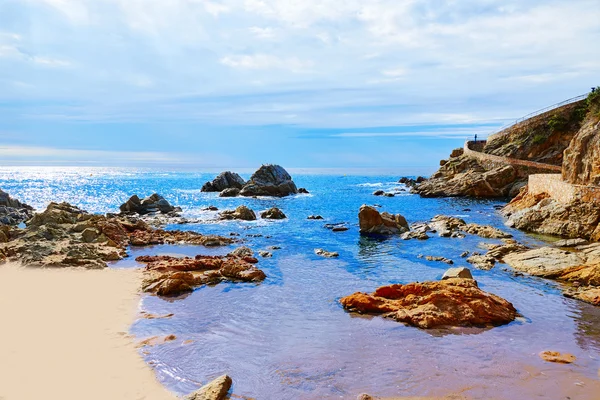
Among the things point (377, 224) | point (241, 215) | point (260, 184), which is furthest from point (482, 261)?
point (260, 184)

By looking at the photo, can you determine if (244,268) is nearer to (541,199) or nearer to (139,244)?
(139,244)

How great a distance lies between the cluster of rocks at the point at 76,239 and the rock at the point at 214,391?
626 inches

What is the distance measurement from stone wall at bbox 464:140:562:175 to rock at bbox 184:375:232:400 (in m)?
64.4

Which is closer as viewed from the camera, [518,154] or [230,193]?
[518,154]

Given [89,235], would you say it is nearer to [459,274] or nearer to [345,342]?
[345,342]

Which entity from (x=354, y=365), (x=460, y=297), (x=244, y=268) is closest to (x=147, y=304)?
(x=244, y=268)

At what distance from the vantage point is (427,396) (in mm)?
10602

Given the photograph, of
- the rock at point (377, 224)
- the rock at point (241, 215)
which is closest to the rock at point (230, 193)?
the rock at point (241, 215)

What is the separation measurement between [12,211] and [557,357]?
5125 cm

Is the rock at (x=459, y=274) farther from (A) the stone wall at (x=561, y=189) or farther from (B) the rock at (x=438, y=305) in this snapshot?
(A) the stone wall at (x=561, y=189)

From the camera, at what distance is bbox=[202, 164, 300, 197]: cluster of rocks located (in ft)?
266

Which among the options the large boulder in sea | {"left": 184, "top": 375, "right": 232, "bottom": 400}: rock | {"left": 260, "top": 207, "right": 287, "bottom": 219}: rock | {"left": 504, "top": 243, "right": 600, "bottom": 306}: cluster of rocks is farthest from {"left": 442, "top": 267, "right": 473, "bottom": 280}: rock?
the large boulder in sea

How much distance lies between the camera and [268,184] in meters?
82.3

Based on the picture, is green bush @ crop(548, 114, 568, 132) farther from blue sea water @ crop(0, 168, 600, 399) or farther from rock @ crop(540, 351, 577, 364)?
rock @ crop(540, 351, 577, 364)
